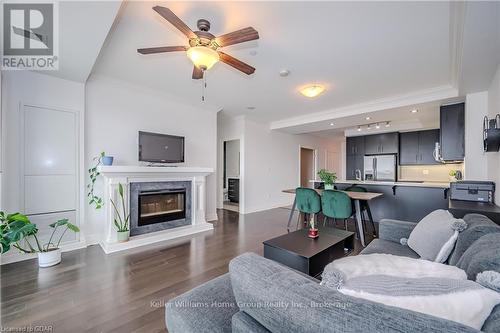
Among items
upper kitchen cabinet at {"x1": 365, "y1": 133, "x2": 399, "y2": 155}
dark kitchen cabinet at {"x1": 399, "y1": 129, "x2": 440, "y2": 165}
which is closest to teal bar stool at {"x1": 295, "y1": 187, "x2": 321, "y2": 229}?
upper kitchen cabinet at {"x1": 365, "y1": 133, "x2": 399, "y2": 155}

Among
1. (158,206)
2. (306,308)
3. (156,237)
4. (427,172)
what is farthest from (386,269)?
(427,172)

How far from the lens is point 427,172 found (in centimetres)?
A: 636

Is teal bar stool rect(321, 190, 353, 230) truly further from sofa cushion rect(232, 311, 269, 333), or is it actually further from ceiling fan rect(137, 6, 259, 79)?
sofa cushion rect(232, 311, 269, 333)

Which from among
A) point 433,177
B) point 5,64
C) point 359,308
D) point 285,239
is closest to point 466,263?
point 359,308

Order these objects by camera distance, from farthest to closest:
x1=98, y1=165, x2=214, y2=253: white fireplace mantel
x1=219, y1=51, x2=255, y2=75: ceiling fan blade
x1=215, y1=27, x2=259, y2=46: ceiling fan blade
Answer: x1=98, y1=165, x2=214, y2=253: white fireplace mantel → x1=219, y1=51, x2=255, y2=75: ceiling fan blade → x1=215, y1=27, x2=259, y2=46: ceiling fan blade

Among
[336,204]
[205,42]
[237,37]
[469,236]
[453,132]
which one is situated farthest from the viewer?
[453,132]

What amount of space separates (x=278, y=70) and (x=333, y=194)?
2090mm

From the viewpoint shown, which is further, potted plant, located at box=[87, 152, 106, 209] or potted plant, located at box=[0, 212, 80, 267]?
potted plant, located at box=[87, 152, 106, 209]

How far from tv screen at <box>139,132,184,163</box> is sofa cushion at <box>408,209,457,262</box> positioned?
11.9 feet

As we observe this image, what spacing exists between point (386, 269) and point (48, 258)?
3423 millimetres

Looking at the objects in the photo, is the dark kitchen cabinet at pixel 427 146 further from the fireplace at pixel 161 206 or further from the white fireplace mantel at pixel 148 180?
the fireplace at pixel 161 206

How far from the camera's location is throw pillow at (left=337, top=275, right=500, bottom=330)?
24.7 inches

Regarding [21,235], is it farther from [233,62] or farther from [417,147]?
[417,147]

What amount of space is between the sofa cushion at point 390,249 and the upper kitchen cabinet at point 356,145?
5.57 meters
